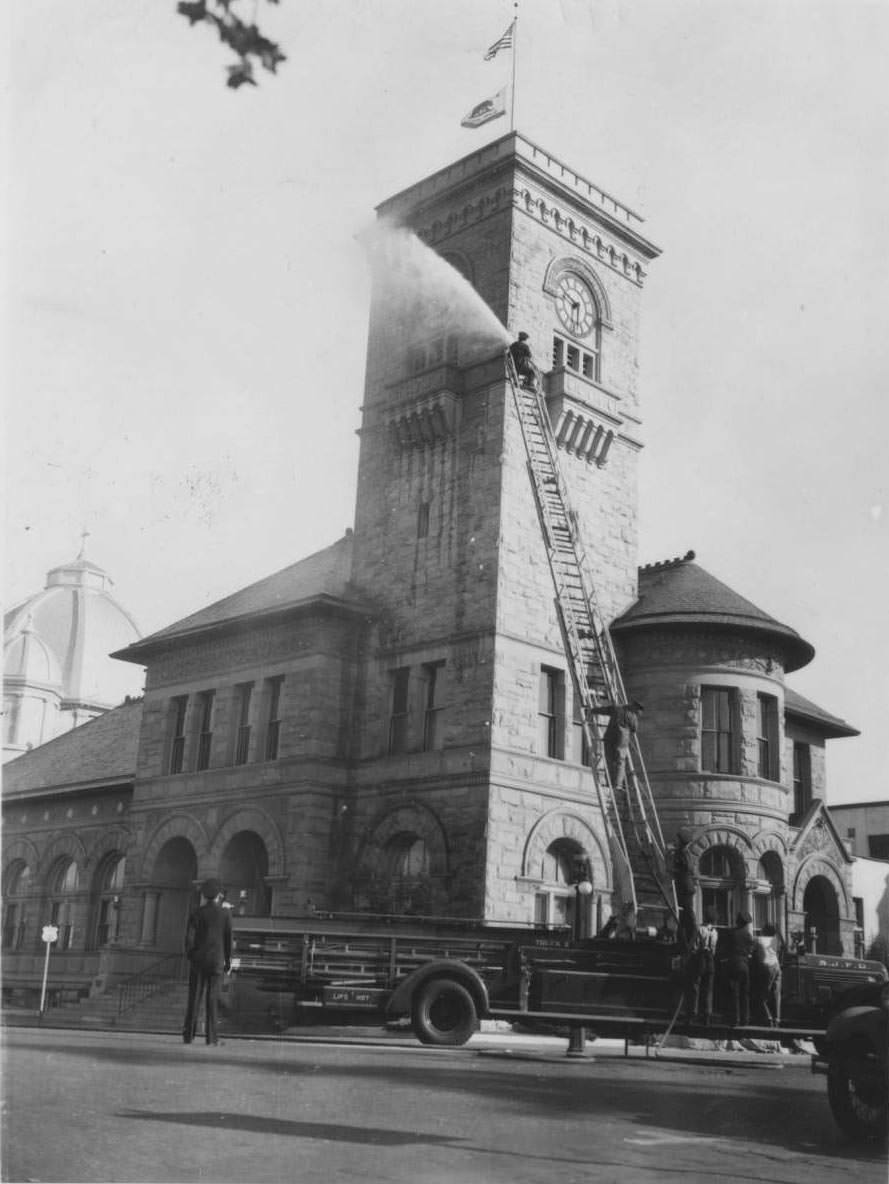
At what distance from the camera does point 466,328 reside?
3391 centimetres

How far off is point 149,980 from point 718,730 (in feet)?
54.1

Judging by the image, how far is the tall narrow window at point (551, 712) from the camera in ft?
102

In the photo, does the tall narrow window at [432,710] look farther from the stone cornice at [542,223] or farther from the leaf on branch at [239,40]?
the leaf on branch at [239,40]

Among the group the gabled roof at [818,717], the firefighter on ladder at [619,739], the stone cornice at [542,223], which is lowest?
Answer: the firefighter on ladder at [619,739]

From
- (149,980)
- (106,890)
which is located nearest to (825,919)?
(149,980)

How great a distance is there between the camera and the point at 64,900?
42719mm

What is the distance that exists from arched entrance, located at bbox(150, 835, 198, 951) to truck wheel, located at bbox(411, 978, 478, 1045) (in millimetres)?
19193

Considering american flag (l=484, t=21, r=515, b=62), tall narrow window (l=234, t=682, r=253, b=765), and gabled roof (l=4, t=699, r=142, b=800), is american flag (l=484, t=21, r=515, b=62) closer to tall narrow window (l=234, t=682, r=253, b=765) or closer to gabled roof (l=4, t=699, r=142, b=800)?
tall narrow window (l=234, t=682, r=253, b=765)

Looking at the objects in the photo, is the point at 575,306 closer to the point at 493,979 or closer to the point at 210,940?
the point at 493,979

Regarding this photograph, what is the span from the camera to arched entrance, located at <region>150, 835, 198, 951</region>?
35438 millimetres

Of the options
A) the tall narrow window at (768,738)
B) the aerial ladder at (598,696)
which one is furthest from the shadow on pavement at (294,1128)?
the tall narrow window at (768,738)

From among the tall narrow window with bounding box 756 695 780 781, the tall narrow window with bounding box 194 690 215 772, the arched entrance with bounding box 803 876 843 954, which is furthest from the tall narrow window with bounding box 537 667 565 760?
the tall narrow window with bounding box 194 690 215 772

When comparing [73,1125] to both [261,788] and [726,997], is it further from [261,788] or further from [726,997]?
[261,788]

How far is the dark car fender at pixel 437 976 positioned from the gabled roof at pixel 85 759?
2460cm
